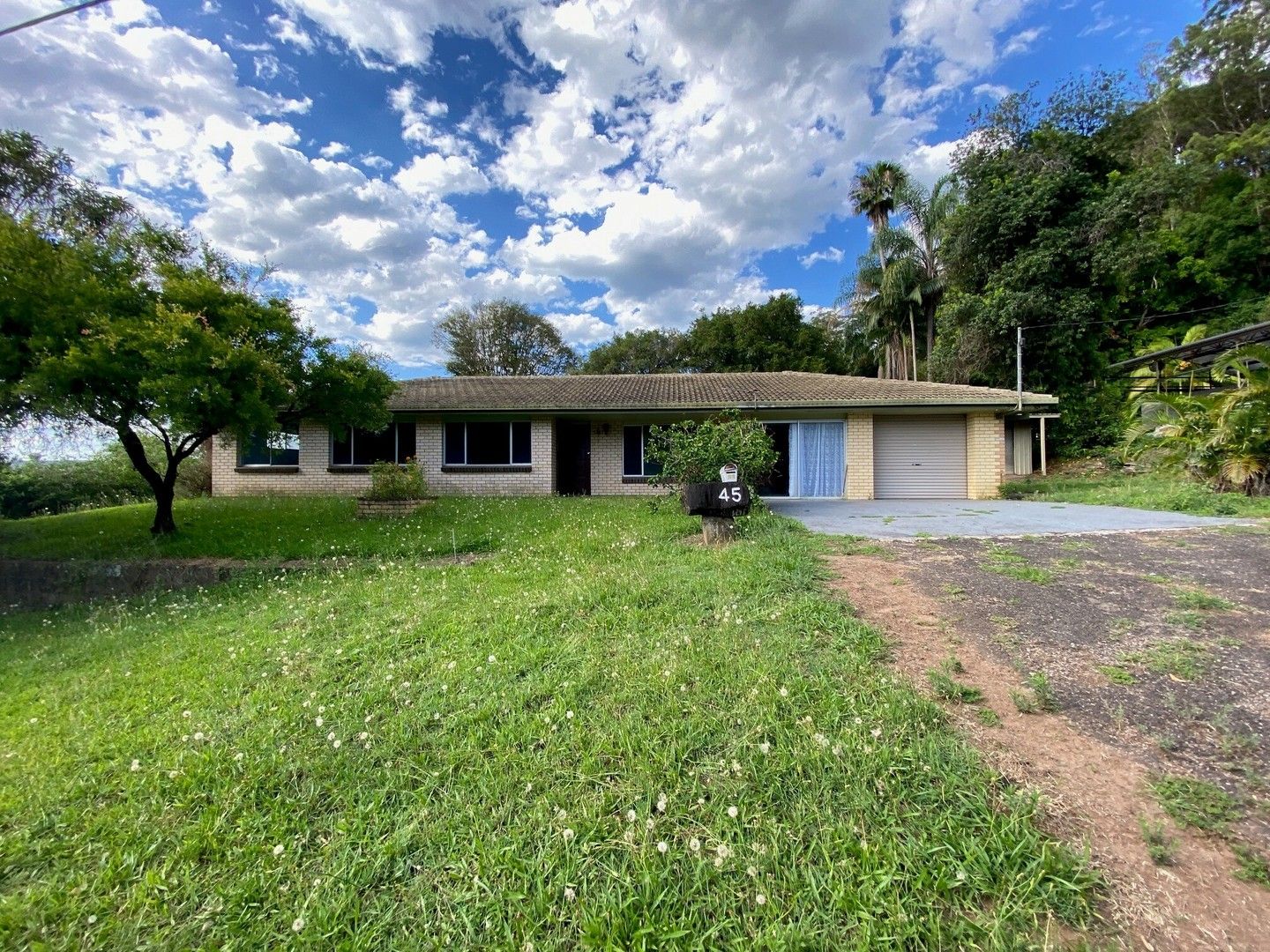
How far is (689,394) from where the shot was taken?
1452cm

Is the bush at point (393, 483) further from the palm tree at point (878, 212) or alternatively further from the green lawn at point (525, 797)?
the palm tree at point (878, 212)

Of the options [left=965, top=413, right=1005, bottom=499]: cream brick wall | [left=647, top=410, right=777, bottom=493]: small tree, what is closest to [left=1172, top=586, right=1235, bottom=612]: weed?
[left=647, top=410, right=777, bottom=493]: small tree

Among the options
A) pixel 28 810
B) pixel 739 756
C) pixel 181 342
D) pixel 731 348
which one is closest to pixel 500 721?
pixel 739 756

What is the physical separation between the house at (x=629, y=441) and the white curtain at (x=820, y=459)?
0.02 meters

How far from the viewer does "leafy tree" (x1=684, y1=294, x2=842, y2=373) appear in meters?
28.0

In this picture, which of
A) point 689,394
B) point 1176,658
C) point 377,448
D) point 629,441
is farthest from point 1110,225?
point 377,448

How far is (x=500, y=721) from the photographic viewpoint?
2.73 metres

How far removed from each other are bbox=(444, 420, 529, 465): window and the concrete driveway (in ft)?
22.1

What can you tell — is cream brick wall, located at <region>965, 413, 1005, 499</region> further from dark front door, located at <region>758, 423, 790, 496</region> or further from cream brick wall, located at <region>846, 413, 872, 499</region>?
dark front door, located at <region>758, 423, 790, 496</region>

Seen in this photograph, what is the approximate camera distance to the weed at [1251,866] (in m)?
1.56

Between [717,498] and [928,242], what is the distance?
22.8m

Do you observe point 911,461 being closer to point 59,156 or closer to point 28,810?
point 28,810

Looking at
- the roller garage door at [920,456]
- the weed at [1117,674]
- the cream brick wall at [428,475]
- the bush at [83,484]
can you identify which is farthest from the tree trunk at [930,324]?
the bush at [83,484]

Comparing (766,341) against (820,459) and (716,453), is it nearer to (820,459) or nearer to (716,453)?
(820,459)
